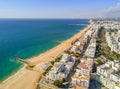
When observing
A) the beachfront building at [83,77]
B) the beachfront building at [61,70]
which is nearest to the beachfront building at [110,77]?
the beachfront building at [83,77]

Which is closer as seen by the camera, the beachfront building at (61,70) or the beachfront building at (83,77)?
the beachfront building at (83,77)

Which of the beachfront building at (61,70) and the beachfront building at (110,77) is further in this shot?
the beachfront building at (61,70)

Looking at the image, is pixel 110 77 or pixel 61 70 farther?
pixel 61 70

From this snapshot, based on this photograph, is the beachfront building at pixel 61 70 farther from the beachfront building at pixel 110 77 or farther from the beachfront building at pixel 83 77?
the beachfront building at pixel 110 77

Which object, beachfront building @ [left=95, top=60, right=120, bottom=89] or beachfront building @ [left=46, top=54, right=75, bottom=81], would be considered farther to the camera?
beachfront building @ [left=46, top=54, right=75, bottom=81]

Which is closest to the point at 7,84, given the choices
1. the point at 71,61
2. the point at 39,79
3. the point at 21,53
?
the point at 39,79

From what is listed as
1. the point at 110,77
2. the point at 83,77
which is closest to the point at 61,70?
the point at 83,77

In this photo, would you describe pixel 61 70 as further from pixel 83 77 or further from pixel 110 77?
pixel 110 77

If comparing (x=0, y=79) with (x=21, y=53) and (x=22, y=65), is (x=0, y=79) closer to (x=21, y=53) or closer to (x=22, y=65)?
(x=22, y=65)

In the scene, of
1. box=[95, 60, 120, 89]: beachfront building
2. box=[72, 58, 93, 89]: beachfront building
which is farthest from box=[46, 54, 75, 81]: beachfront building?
box=[95, 60, 120, 89]: beachfront building

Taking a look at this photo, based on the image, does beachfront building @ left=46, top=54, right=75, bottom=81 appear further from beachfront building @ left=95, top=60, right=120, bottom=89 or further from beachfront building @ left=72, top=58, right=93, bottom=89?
beachfront building @ left=95, top=60, right=120, bottom=89

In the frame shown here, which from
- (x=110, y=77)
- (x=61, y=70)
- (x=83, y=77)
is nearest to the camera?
(x=83, y=77)
